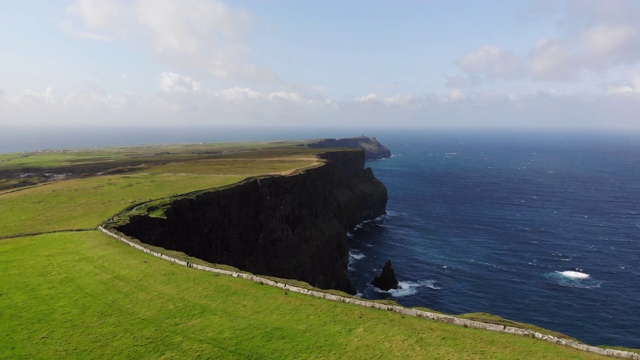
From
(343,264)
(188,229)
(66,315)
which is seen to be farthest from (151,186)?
(66,315)

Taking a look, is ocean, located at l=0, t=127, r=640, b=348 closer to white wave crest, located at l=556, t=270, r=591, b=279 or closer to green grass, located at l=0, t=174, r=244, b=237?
white wave crest, located at l=556, t=270, r=591, b=279

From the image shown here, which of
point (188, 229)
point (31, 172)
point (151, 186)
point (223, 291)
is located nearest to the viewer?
point (223, 291)

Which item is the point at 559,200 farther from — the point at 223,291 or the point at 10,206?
the point at 10,206

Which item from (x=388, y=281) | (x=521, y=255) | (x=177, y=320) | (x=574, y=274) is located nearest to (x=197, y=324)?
(x=177, y=320)

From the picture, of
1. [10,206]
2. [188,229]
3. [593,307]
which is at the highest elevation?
[10,206]

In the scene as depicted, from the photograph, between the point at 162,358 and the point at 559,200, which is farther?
the point at 559,200

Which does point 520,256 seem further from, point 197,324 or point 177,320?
point 177,320
